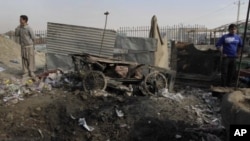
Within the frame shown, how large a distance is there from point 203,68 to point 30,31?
5.30 meters

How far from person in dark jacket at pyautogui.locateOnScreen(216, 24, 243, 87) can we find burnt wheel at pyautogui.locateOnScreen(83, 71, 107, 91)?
319 centimetres

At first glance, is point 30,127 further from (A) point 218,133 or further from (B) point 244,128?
(B) point 244,128

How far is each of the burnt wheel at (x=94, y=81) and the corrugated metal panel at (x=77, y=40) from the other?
148 inches

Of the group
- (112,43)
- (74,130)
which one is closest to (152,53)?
(112,43)

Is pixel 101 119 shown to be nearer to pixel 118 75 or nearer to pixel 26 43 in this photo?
pixel 118 75

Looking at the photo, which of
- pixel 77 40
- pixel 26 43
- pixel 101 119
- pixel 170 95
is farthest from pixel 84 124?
pixel 77 40

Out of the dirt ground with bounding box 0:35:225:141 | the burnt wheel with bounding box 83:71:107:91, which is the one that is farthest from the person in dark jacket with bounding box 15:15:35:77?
the burnt wheel with bounding box 83:71:107:91

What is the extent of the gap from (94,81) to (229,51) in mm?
3544

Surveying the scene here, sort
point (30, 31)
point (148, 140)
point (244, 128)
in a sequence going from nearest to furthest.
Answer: point (244, 128)
point (148, 140)
point (30, 31)

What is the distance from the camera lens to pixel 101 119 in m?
7.03

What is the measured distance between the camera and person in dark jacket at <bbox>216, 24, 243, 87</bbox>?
9.27 metres

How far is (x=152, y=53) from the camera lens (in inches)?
484

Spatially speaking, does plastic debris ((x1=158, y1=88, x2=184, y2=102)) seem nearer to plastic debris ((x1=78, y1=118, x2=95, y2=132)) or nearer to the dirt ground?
the dirt ground

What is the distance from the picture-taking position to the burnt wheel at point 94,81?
8881mm
